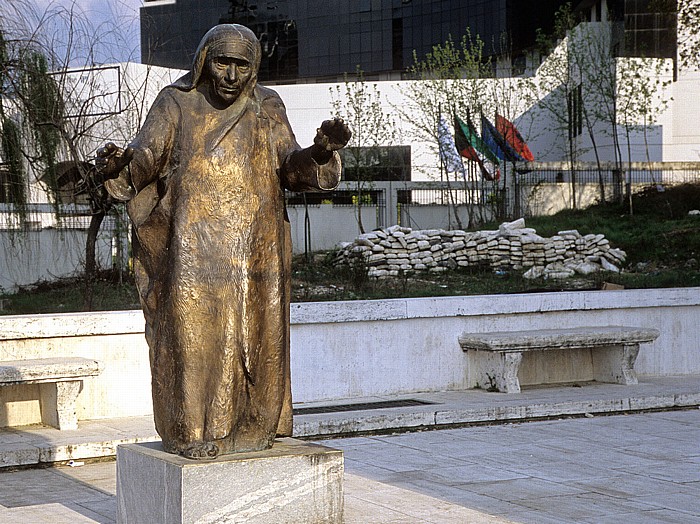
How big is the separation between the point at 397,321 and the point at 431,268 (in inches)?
479

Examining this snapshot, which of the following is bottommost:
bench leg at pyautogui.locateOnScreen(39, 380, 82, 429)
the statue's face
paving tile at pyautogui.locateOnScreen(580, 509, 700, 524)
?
paving tile at pyautogui.locateOnScreen(580, 509, 700, 524)

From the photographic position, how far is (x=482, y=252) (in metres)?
23.0

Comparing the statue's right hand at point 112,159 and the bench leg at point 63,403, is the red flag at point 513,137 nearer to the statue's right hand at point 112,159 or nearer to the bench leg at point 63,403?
the bench leg at point 63,403

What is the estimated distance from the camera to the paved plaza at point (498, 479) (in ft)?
19.9

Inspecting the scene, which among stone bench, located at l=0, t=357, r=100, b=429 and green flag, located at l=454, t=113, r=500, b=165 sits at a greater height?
green flag, located at l=454, t=113, r=500, b=165

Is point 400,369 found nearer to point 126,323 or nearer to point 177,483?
point 126,323

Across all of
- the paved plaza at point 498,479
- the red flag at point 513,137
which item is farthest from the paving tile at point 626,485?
the red flag at point 513,137

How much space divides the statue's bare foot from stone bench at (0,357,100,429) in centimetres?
415

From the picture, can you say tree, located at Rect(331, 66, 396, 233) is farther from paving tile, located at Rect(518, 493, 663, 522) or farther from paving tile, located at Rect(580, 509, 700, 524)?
paving tile, located at Rect(580, 509, 700, 524)

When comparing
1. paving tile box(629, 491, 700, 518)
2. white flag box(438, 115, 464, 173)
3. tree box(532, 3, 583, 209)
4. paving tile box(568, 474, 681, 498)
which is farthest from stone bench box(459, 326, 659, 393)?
tree box(532, 3, 583, 209)

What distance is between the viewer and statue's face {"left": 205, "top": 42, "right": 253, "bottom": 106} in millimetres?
4816

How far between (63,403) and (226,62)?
483cm

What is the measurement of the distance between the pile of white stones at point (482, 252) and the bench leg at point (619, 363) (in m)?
10.6

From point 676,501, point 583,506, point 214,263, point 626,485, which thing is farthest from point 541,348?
point 214,263
